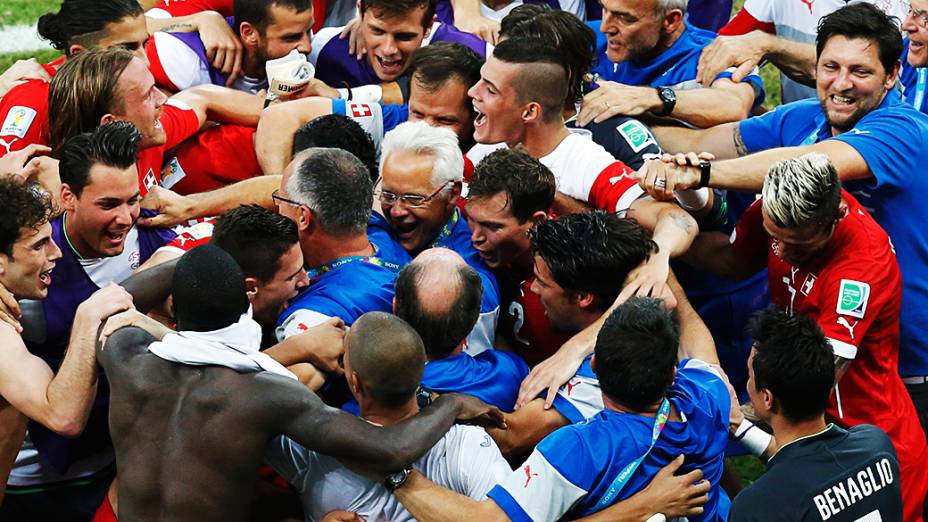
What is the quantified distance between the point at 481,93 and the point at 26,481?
2.85 m

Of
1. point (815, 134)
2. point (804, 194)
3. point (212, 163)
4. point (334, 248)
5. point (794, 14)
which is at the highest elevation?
point (804, 194)

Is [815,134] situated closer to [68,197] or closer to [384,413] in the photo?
[384,413]

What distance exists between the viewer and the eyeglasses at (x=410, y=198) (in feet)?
18.5

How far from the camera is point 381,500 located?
4.39 metres

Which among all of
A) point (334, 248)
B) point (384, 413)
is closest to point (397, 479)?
point (384, 413)

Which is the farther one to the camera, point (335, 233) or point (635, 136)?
point (635, 136)

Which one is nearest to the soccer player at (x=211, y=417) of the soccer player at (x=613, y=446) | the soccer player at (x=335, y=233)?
the soccer player at (x=613, y=446)

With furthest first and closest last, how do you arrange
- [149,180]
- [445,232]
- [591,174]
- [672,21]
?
[672,21]
[149,180]
[591,174]
[445,232]

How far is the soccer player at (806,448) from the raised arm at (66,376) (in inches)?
94.6

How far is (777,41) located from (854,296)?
8.67ft

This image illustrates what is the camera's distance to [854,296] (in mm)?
5137

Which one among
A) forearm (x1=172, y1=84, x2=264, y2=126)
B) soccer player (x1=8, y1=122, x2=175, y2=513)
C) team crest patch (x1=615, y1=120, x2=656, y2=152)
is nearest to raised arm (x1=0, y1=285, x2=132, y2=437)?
soccer player (x1=8, y1=122, x2=175, y2=513)

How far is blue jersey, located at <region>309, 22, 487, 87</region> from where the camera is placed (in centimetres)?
729

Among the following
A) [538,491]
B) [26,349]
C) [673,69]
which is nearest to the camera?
[538,491]
